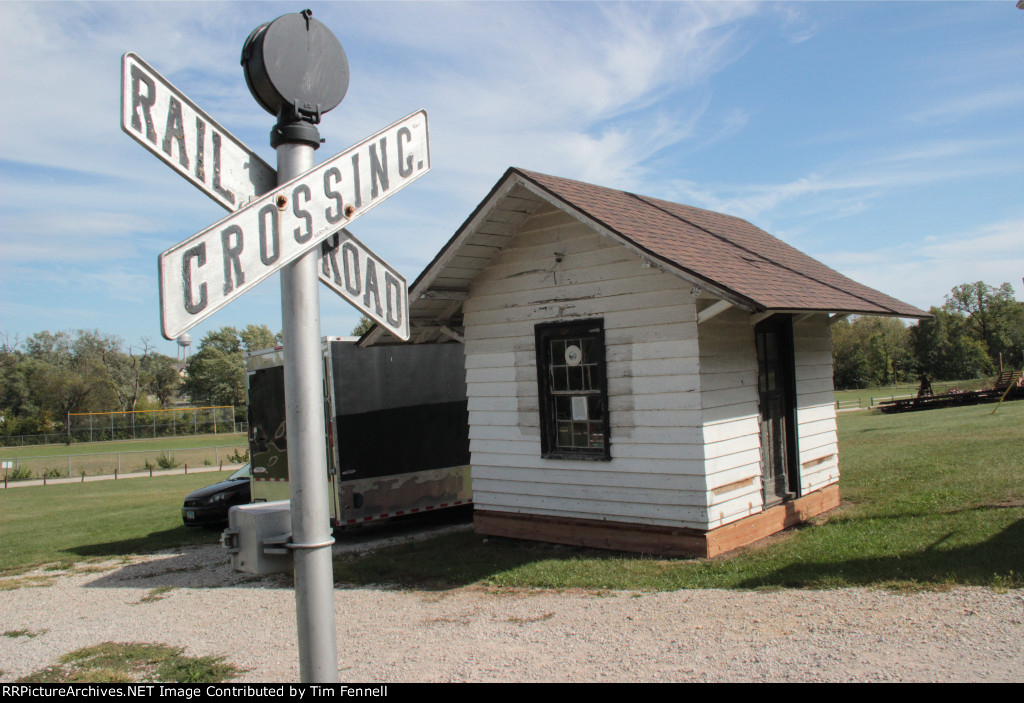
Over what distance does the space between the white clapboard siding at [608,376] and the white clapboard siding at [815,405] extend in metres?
2.75

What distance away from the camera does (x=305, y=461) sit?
8.11 ft

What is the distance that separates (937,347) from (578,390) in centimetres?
8023

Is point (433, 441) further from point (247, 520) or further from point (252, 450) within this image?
point (247, 520)

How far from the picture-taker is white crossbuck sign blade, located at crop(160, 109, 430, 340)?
199 centimetres

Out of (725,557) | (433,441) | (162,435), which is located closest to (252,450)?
(433,441)

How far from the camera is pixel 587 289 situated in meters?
9.30

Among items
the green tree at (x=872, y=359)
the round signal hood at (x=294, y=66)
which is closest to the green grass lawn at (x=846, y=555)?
the round signal hood at (x=294, y=66)

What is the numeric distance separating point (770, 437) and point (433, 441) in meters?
5.42

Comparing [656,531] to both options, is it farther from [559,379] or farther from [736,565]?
[559,379]

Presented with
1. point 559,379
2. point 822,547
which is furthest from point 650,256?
point 822,547

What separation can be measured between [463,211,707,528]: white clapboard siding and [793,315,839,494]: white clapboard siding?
2749 mm

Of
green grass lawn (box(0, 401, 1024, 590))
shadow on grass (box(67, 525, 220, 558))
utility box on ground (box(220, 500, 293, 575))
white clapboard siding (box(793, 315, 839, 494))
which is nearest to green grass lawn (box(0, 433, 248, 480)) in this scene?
green grass lawn (box(0, 401, 1024, 590))

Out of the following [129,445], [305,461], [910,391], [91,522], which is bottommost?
[129,445]

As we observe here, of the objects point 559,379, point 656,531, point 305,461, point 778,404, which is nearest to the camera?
point 305,461
